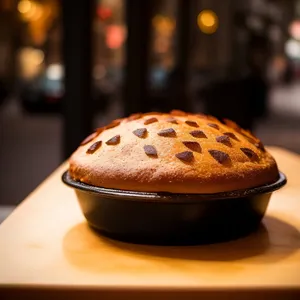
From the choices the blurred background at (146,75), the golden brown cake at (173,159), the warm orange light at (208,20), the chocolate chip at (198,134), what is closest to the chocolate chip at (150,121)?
the golden brown cake at (173,159)

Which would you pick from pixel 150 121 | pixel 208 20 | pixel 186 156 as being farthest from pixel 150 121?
pixel 208 20

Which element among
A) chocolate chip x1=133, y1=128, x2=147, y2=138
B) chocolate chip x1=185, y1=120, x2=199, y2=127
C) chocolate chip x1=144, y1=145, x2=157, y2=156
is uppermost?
chocolate chip x1=185, y1=120, x2=199, y2=127

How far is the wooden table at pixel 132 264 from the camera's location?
99cm

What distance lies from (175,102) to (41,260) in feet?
19.8

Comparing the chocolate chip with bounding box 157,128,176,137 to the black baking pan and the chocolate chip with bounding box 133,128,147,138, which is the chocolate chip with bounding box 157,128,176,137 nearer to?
the chocolate chip with bounding box 133,128,147,138

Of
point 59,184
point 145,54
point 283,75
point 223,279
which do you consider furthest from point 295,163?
point 283,75

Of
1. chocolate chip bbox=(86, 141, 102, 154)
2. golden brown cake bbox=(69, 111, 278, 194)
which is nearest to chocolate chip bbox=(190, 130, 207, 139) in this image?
golden brown cake bbox=(69, 111, 278, 194)

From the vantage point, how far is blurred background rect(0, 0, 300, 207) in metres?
4.05

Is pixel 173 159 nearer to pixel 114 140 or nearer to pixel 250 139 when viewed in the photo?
pixel 114 140

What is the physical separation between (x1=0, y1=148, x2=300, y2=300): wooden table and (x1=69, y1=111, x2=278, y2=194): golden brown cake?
132 millimetres

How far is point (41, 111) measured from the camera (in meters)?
12.7

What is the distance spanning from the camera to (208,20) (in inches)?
262

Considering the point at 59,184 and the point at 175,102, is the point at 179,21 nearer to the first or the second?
the point at 175,102

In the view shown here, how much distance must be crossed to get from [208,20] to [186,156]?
5.65 metres
